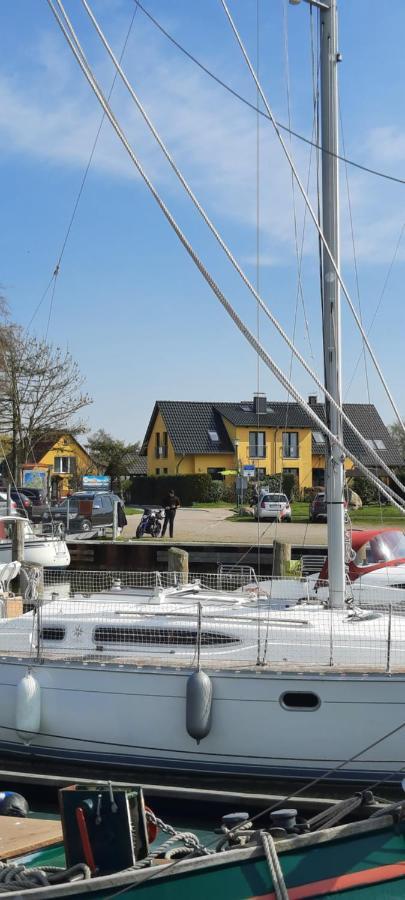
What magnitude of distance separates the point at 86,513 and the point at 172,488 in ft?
73.6

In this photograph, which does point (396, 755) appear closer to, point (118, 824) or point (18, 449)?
point (118, 824)

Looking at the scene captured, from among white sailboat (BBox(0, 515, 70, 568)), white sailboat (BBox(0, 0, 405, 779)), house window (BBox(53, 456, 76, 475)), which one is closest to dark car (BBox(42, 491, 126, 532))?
white sailboat (BBox(0, 515, 70, 568))

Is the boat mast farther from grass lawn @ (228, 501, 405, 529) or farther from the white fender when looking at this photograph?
grass lawn @ (228, 501, 405, 529)

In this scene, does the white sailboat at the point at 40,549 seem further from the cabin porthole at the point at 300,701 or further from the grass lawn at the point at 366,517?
the cabin porthole at the point at 300,701

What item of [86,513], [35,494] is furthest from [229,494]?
[86,513]

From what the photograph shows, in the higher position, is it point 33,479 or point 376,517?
point 33,479

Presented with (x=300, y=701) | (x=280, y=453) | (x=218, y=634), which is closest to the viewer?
→ (x=300, y=701)

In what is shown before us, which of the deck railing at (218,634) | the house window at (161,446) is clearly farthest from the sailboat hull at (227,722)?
the house window at (161,446)

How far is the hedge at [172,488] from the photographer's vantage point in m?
51.6

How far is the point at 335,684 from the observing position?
29.1 feet

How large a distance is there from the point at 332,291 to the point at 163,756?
5.59 m

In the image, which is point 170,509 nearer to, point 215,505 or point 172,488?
point 215,505

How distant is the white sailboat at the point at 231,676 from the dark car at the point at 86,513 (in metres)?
18.7

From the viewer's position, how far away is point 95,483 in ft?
144
